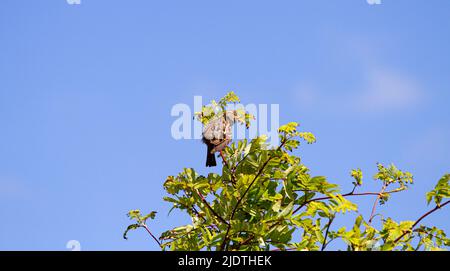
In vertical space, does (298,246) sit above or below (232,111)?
below

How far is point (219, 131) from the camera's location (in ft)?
25.7

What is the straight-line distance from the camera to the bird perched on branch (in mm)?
7848

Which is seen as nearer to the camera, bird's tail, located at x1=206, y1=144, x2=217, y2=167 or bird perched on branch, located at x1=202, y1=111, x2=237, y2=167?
bird perched on branch, located at x1=202, y1=111, x2=237, y2=167

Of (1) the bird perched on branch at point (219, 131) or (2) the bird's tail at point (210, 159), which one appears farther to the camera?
(2) the bird's tail at point (210, 159)

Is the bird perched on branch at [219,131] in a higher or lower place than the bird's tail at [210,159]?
higher

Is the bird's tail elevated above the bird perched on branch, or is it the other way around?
the bird perched on branch

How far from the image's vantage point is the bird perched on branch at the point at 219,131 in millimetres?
7848
